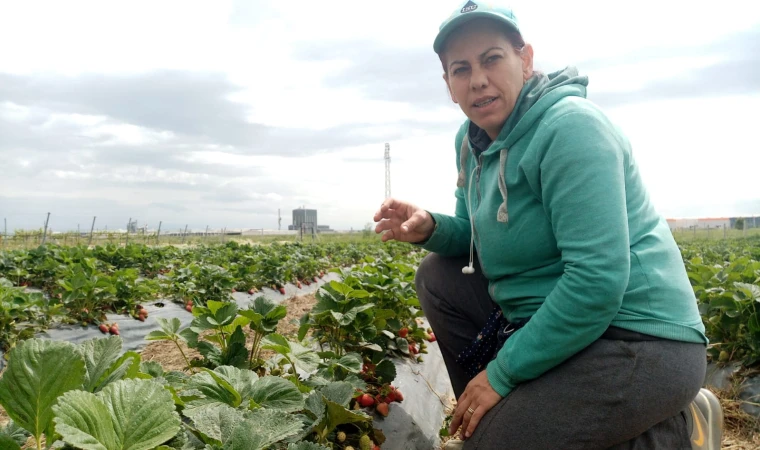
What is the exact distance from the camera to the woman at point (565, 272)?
151 cm

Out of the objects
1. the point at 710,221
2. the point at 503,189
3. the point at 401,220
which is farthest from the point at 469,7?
the point at 710,221

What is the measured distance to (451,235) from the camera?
2314 millimetres

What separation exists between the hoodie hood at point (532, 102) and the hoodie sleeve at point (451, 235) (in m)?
0.44

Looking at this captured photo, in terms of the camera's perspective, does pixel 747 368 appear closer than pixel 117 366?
No

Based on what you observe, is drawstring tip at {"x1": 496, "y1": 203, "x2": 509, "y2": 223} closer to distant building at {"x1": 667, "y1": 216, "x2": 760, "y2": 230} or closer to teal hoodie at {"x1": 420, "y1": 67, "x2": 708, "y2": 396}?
teal hoodie at {"x1": 420, "y1": 67, "x2": 708, "y2": 396}

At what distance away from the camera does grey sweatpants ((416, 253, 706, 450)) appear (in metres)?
1.57

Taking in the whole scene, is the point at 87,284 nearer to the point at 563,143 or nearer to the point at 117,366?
the point at 117,366

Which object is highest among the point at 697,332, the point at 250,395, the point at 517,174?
the point at 517,174

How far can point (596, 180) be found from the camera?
1496 mm

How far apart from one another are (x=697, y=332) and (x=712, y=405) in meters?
0.44

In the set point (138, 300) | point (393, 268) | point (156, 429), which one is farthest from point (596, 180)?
point (138, 300)

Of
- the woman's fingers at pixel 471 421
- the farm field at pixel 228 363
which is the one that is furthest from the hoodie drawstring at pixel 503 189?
the farm field at pixel 228 363

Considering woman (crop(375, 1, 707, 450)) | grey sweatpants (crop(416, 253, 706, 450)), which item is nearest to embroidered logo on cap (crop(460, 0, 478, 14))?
woman (crop(375, 1, 707, 450))

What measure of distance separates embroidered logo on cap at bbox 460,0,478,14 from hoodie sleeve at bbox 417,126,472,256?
57 centimetres
